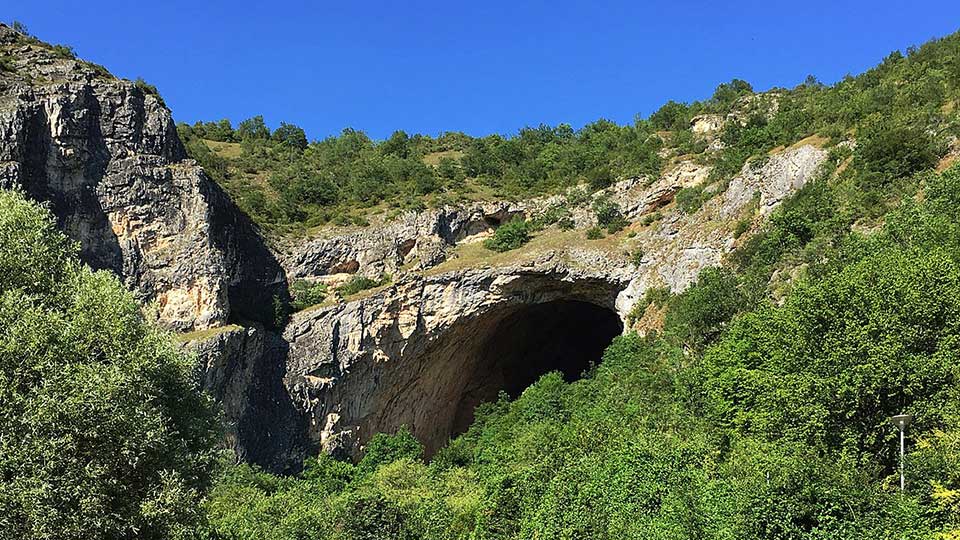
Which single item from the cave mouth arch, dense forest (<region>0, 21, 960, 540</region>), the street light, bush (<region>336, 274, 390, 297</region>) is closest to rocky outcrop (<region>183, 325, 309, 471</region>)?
dense forest (<region>0, 21, 960, 540</region>)

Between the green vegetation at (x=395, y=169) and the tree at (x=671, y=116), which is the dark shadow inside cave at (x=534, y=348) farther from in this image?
the tree at (x=671, y=116)

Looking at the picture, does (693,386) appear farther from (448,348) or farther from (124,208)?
(124,208)

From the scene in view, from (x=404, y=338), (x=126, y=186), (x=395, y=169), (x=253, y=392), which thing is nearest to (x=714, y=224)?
(x=404, y=338)

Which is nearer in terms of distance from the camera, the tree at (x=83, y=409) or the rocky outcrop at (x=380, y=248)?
the tree at (x=83, y=409)

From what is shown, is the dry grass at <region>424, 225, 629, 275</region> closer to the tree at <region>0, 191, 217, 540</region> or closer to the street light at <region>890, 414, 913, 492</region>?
the street light at <region>890, 414, 913, 492</region>

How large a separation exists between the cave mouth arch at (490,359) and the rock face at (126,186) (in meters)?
9.74

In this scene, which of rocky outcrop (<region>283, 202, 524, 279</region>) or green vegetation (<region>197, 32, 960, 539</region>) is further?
rocky outcrop (<region>283, 202, 524, 279</region>)

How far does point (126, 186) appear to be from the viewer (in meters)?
37.1

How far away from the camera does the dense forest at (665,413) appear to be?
559 inches

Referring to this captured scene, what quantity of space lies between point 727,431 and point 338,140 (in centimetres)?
5430

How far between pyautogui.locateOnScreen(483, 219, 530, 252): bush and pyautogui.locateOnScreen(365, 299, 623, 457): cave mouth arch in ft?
11.4

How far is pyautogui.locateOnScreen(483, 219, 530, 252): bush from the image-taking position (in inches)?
1742

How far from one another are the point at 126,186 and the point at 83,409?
85.2 ft

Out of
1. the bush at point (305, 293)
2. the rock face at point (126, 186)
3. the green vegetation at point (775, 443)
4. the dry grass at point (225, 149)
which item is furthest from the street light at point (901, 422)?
the dry grass at point (225, 149)
